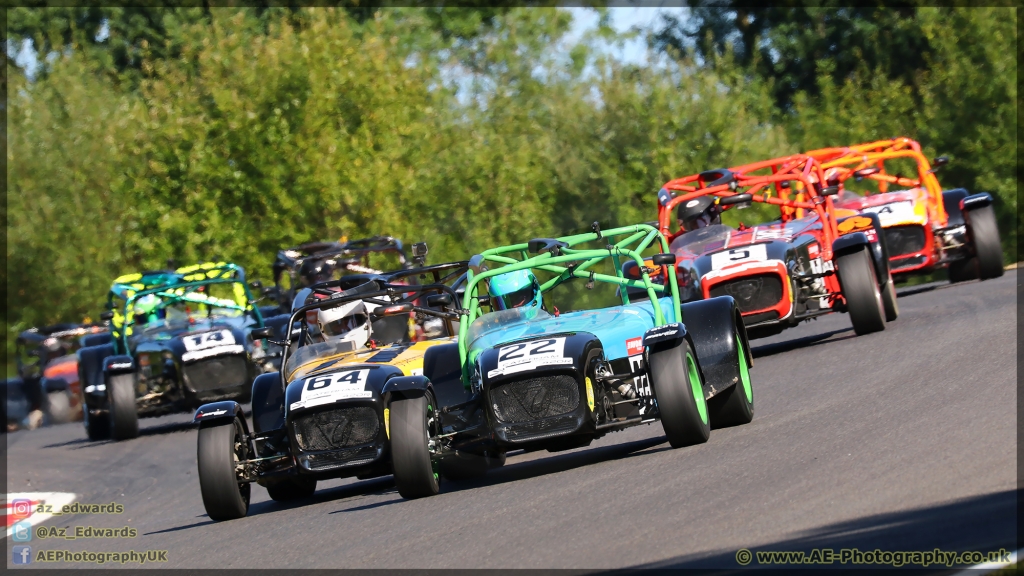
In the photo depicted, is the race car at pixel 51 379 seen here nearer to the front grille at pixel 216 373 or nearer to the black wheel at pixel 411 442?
the front grille at pixel 216 373

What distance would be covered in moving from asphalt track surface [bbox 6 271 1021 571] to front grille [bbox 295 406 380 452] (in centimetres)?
46

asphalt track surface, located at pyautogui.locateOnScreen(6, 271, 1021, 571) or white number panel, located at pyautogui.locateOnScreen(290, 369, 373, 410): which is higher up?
white number panel, located at pyautogui.locateOnScreen(290, 369, 373, 410)

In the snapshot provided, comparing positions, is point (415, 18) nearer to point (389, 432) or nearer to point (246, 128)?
point (246, 128)

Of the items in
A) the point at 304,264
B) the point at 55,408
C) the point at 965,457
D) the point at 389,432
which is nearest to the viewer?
the point at 965,457

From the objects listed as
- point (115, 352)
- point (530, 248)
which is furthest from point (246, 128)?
point (530, 248)

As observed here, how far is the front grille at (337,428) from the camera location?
33.6 ft

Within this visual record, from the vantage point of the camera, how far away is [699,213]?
16.8m

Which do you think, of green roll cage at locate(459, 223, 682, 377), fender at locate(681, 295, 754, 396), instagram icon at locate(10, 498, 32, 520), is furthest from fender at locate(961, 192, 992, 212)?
instagram icon at locate(10, 498, 32, 520)

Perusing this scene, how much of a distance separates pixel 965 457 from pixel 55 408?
2289 centimetres

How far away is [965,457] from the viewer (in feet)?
26.1

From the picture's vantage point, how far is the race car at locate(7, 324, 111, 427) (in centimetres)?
2762

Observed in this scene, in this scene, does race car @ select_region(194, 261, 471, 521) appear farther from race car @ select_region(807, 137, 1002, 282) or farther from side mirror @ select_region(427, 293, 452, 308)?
race car @ select_region(807, 137, 1002, 282)

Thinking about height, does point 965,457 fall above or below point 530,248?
below

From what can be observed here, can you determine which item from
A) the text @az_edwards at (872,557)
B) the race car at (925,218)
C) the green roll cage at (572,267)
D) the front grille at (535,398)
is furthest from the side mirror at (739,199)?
the text @az_edwards at (872,557)
